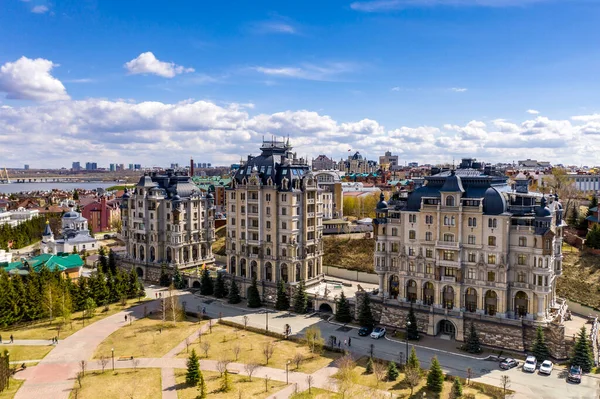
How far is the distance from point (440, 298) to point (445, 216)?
10.7 meters

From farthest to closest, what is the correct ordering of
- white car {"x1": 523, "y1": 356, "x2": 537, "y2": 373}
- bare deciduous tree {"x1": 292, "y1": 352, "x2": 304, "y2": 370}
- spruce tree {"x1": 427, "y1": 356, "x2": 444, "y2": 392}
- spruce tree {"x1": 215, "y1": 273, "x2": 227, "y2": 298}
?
spruce tree {"x1": 215, "y1": 273, "x2": 227, "y2": 298} < bare deciduous tree {"x1": 292, "y1": 352, "x2": 304, "y2": 370} < white car {"x1": 523, "y1": 356, "x2": 537, "y2": 373} < spruce tree {"x1": 427, "y1": 356, "x2": 444, "y2": 392}

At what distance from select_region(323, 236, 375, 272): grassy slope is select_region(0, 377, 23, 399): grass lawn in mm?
54562

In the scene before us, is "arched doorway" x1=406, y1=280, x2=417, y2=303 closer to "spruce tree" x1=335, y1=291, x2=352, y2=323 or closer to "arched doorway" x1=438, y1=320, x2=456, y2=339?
"arched doorway" x1=438, y1=320, x2=456, y2=339

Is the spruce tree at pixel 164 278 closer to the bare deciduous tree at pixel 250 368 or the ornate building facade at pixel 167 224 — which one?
the ornate building facade at pixel 167 224

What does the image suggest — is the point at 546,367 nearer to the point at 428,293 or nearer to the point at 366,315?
the point at 428,293

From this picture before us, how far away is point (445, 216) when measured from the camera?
200 feet

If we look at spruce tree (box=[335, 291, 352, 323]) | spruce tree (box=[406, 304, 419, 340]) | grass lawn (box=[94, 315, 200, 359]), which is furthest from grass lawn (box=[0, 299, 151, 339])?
spruce tree (box=[406, 304, 419, 340])

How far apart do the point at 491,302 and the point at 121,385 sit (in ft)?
145

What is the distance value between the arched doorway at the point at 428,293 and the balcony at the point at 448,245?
538cm

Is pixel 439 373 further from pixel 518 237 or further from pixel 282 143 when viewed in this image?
pixel 282 143

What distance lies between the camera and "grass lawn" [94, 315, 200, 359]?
5909 centimetres

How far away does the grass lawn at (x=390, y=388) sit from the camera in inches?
1818

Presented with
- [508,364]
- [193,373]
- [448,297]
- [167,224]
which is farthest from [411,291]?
[167,224]

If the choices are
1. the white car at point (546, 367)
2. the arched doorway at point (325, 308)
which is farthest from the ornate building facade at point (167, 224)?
the white car at point (546, 367)
